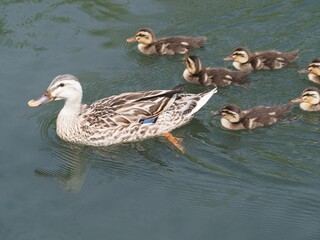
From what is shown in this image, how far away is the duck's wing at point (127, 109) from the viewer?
7109 mm

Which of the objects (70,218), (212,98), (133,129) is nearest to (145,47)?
(212,98)

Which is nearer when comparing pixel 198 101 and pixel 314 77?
pixel 198 101

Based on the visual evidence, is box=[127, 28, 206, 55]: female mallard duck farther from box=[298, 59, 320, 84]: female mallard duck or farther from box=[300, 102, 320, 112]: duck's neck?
box=[300, 102, 320, 112]: duck's neck

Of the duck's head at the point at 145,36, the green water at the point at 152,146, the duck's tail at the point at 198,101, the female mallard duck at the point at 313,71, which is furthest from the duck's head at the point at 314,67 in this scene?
the duck's head at the point at 145,36

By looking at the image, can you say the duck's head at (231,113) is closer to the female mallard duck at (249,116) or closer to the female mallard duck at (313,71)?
the female mallard duck at (249,116)

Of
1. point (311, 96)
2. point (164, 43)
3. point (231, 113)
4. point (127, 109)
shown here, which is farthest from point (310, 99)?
point (164, 43)

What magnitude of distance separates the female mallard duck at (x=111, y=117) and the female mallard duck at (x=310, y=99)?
126cm

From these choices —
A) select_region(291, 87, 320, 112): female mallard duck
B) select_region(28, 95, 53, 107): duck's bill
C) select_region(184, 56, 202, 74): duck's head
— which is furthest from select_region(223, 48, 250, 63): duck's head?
select_region(28, 95, 53, 107): duck's bill

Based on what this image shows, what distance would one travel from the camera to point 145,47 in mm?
8875

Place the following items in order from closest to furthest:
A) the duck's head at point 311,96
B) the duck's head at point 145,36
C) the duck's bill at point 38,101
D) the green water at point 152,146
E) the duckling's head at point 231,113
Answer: the green water at point 152,146, the duck's bill at point 38,101, the duckling's head at point 231,113, the duck's head at point 311,96, the duck's head at point 145,36

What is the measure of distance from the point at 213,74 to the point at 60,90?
187 cm

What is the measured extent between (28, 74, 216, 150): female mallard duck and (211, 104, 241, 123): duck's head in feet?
1.69

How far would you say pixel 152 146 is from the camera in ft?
23.4

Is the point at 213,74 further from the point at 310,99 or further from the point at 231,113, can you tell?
the point at 310,99
